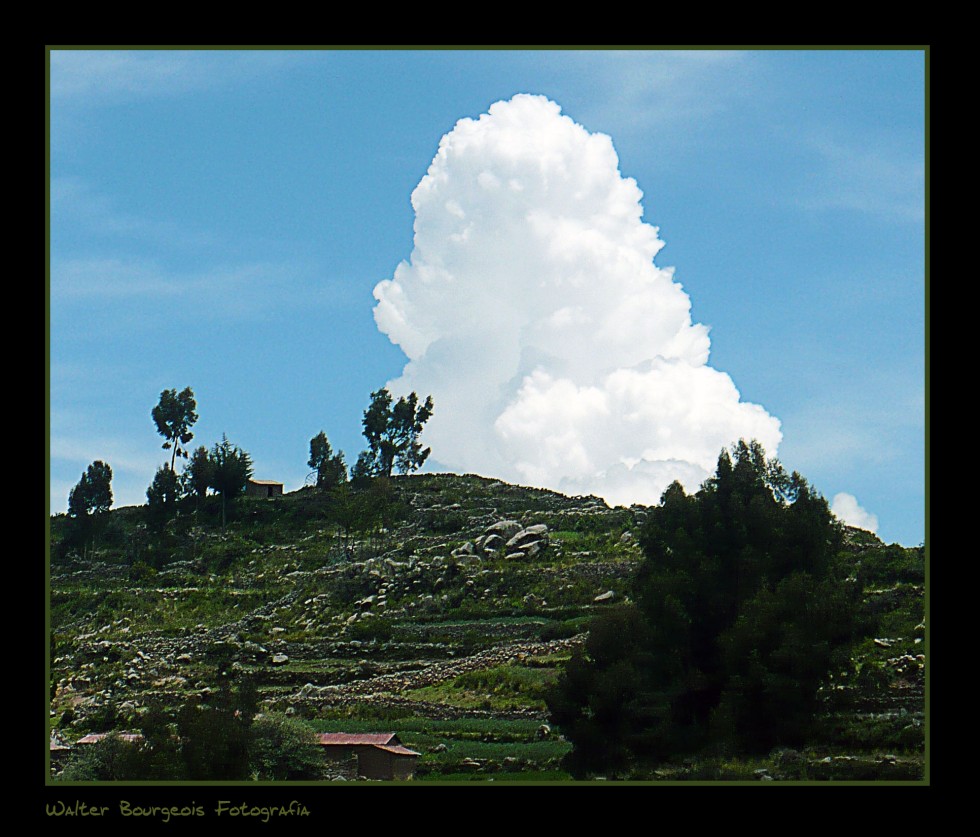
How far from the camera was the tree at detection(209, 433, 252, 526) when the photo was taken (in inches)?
2586

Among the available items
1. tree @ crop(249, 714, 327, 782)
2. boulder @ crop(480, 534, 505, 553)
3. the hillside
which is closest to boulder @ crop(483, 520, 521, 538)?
the hillside

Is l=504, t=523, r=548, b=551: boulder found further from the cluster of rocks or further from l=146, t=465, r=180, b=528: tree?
l=146, t=465, r=180, b=528: tree

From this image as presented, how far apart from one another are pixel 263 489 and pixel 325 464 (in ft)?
15.2

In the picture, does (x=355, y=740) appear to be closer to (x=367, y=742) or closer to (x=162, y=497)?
(x=367, y=742)

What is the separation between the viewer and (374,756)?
24.1m

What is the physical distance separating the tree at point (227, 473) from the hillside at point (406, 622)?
1.50 meters

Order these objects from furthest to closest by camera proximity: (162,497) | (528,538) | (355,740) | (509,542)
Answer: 1. (162,497)
2. (509,542)
3. (528,538)
4. (355,740)

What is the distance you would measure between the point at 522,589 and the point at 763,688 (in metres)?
24.0

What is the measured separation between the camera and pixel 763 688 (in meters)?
22.9

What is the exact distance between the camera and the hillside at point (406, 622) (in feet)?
86.6

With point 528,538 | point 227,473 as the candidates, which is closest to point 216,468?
point 227,473

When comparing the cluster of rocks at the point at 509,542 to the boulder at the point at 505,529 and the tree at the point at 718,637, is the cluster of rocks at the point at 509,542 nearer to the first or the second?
the boulder at the point at 505,529

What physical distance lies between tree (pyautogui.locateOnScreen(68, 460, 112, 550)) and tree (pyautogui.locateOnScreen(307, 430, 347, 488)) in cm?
1336
